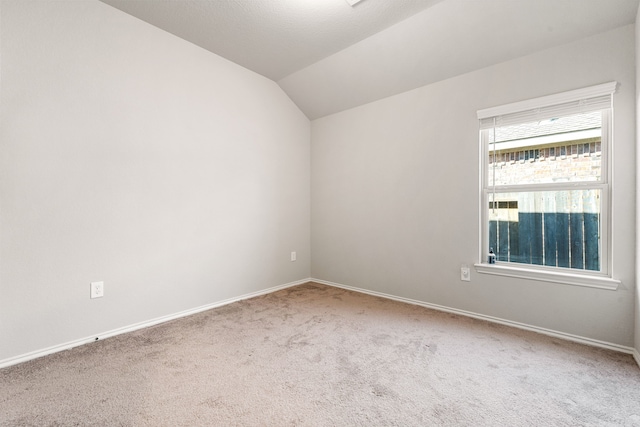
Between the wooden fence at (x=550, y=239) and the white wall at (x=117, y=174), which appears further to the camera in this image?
the wooden fence at (x=550, y=239)

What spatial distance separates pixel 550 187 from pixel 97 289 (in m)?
3.69

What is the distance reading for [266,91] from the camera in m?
3.47

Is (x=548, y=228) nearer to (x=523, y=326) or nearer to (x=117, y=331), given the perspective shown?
(x=523, y=326)

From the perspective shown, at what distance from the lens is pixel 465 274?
272cm

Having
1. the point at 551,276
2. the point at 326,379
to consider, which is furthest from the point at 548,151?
the point at 326,379

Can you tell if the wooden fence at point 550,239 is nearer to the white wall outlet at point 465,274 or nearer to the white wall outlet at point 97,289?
the white wall outlet at point 465,274

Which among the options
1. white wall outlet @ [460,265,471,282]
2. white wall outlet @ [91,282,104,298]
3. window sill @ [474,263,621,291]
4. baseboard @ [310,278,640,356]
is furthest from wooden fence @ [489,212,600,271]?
white wall outlet @ [91,282,104,298]

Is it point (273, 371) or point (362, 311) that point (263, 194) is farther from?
point (273, 371)

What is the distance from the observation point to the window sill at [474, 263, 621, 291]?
2064 mm

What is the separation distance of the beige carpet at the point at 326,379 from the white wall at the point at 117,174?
42cm

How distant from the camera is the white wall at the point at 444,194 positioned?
2031mm

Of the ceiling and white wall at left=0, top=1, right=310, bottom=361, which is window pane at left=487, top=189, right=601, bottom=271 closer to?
the ceiling

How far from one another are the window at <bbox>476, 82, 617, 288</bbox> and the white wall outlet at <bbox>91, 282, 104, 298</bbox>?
126 inches

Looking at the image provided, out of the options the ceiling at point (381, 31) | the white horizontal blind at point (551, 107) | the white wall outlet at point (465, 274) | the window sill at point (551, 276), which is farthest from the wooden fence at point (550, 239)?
the ceiling at point (381, 31)
